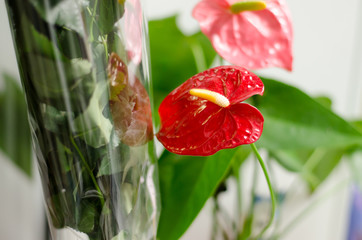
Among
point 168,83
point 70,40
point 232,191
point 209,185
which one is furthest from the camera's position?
point 232,191

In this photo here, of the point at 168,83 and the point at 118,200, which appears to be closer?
the point at 118,200

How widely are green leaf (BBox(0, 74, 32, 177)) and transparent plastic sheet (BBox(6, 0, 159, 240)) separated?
191 millimetres

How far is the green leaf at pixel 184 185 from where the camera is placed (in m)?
0.40

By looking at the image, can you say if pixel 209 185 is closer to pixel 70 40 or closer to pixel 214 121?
pixel 214 121

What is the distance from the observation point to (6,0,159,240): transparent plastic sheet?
0.28 metres

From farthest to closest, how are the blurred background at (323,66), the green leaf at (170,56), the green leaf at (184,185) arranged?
1. the blurred background at (323,66)
2. the green leaf at (170,56)
3. the green leaf at (184,185)

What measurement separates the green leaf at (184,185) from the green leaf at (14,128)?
0.66 feet

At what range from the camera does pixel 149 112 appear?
38 centimetres

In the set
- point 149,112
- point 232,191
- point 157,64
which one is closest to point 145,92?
point 149,112

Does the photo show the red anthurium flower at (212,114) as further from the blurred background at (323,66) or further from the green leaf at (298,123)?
the blurred background at (323,66)

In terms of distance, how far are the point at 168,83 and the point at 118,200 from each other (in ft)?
0.89

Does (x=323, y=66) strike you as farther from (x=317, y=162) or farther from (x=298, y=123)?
(x=298, y=123)

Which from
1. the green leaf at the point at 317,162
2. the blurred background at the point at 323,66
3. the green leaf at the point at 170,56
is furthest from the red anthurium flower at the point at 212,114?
the blurred background at the point at 323,66

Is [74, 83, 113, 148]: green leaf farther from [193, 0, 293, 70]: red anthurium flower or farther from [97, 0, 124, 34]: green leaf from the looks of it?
[193, 0, 293, 70]: red anthurium flower
